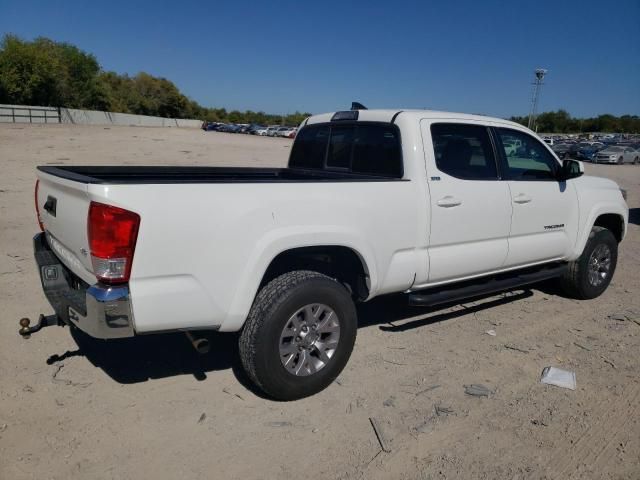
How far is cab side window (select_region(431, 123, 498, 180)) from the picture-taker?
425cm

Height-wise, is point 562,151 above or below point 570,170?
above

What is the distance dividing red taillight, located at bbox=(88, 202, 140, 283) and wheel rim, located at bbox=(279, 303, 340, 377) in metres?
1.10

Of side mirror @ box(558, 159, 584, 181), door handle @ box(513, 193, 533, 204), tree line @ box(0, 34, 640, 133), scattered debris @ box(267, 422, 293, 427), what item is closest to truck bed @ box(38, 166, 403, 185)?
door handle @ box(513, 193, 533, 204)

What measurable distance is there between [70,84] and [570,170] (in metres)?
69.7

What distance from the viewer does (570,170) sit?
16.6 ft

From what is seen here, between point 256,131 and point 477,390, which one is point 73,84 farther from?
point 477,390

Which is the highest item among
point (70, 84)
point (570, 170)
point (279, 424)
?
point (70, 84)

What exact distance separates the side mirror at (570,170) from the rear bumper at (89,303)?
169 inches

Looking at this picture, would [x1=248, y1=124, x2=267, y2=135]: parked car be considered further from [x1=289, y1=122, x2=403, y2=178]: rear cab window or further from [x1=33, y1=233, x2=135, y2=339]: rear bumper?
[x1=33, y1=233, x2=135, y2=339]: rear bumper

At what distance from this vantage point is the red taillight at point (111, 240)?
2.69m

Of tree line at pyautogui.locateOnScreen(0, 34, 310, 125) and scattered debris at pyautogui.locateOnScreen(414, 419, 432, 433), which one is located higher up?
tree line at pyautogui.locateOnScreen(0, 34, 310, 125)

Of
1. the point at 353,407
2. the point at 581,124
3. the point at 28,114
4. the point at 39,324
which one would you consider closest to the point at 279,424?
the point at 353,407

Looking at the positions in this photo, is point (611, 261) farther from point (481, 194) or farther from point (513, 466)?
point (513, 466)

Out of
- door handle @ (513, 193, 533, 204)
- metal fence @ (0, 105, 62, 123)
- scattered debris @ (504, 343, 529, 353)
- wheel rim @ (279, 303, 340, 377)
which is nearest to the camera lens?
wheel rim @ (279, 303, 340, 377)
